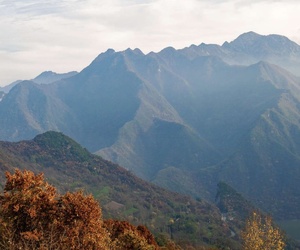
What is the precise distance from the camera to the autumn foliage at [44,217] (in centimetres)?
4025

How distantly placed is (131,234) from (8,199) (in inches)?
826

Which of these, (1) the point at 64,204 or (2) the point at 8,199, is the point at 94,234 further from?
(2) the point at 8,199

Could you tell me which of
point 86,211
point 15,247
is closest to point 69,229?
point 86,211

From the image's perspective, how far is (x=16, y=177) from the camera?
42156 mm

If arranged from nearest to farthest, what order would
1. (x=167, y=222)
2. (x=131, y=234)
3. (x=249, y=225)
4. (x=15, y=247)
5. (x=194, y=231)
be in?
(x=15, y=247), (x=131, y=234), (x=249, y=225), (x=194, y=231), (x=167, y=222)

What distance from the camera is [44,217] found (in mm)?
42000

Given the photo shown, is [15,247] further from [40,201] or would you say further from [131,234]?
[131,234]

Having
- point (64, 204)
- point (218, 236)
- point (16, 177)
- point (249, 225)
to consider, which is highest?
point (16, 177)

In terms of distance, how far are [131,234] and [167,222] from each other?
141260 millimetres

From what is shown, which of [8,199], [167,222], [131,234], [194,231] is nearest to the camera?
[8,199]

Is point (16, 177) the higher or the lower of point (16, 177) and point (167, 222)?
the higher

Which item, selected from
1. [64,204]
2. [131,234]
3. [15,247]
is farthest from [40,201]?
[131,234]

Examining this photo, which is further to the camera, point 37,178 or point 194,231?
point 194,231

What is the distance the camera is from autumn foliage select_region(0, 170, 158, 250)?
40.2 meters
